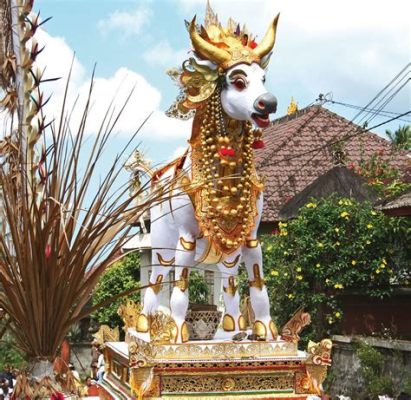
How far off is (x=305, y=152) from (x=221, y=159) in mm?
9954

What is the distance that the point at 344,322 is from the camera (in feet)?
33.7

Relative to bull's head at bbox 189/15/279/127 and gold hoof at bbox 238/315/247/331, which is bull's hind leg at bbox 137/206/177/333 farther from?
bull's head at bbox 189/15/279/127

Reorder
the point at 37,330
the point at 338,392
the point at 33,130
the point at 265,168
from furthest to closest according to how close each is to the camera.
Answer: the point at 265,168 → the point at 338,392 → the point at 33,130 → the point at 37,330

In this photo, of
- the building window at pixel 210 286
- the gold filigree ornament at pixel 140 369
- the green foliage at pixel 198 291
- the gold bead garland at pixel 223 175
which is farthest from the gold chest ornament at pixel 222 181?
the green foliage at pixel 198 291

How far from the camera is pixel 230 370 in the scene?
5.21 meters

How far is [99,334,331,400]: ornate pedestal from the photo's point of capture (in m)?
5.12

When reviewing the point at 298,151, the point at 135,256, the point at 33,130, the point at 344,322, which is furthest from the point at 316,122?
the point at 33,130

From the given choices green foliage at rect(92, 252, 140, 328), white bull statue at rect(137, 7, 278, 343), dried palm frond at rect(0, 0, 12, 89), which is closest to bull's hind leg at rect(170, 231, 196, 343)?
white bull statue at rect(137, 7, 278, 343)

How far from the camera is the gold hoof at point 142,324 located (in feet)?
20.4

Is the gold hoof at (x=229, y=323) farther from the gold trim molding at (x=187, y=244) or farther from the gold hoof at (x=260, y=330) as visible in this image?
the gold trim molding at (x=187, y=244)

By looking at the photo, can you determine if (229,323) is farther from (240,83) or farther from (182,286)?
(240,83)

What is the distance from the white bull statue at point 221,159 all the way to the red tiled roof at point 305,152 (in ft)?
24.1

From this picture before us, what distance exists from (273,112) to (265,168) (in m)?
9.46

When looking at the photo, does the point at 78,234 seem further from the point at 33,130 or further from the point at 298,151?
the point at 298,151
